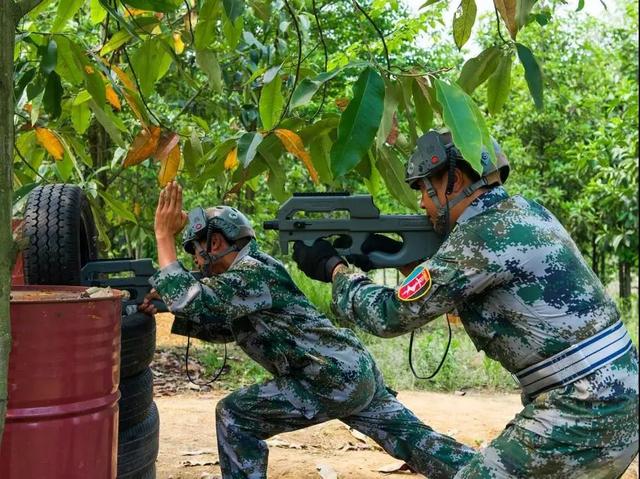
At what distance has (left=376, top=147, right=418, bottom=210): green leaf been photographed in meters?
2.76

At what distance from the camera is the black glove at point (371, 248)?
2.79 m

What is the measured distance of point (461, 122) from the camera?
1.78 metres

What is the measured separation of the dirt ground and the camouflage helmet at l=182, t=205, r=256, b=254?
1472 millimetres

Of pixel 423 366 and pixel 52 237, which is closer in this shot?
pixel 52 237

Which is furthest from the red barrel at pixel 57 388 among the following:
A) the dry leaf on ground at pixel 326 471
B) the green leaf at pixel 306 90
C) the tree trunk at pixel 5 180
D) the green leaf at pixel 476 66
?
the dry leaf on ground at pixel 326 471

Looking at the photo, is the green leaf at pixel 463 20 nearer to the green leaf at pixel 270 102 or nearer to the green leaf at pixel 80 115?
the green leaf at pixel 270 102

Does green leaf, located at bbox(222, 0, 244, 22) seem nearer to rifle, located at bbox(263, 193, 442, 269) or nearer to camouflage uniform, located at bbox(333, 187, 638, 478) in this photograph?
rifle, located at bbox(263, 193, 442, 269)

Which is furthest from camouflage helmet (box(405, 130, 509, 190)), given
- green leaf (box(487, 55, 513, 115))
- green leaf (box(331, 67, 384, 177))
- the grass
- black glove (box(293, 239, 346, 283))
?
the grass

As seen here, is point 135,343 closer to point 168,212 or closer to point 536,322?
point 168,212

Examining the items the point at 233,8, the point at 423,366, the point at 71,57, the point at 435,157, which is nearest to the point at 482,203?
the point at 435,157

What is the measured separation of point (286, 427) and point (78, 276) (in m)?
1.21

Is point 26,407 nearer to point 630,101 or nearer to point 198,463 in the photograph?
point 198,463

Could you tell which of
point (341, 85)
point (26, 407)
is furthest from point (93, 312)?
point (341, 85)

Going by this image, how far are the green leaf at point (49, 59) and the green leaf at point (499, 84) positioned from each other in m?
1.39
